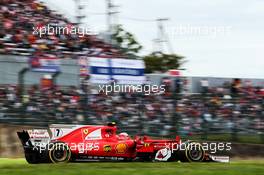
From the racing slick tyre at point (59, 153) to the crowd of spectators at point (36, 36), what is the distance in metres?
6.15

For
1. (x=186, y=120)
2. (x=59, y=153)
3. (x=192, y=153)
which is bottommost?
(x=192, y=153)

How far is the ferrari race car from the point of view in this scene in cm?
1288

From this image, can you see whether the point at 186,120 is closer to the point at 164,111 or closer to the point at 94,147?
the point at 164,111

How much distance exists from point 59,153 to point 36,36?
7.42m

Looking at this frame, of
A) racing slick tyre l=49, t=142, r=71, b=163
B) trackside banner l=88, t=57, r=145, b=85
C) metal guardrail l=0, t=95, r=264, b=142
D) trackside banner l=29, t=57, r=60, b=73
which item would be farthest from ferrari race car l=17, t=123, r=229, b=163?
trackside banner l=88, t=57, r=145, b=85

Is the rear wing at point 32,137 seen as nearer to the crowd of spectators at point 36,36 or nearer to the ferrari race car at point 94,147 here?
the ferrari race car at point 94,147

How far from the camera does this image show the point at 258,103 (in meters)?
17.5

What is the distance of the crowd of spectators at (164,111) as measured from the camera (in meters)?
17.2

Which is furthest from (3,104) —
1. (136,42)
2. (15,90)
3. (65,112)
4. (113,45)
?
(136,42)

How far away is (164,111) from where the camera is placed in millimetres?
17547

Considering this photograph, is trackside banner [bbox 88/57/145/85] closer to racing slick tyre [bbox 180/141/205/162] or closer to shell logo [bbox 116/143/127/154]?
→ shell logo [bbox 116/143/127/154]

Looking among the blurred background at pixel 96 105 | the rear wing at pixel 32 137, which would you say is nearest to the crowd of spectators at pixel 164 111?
the blurred background at pixel 96 105

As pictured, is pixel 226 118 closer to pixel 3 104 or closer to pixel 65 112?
pixel 65 112

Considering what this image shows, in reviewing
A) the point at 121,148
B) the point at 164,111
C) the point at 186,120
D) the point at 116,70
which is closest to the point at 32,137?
the point at 121,148
